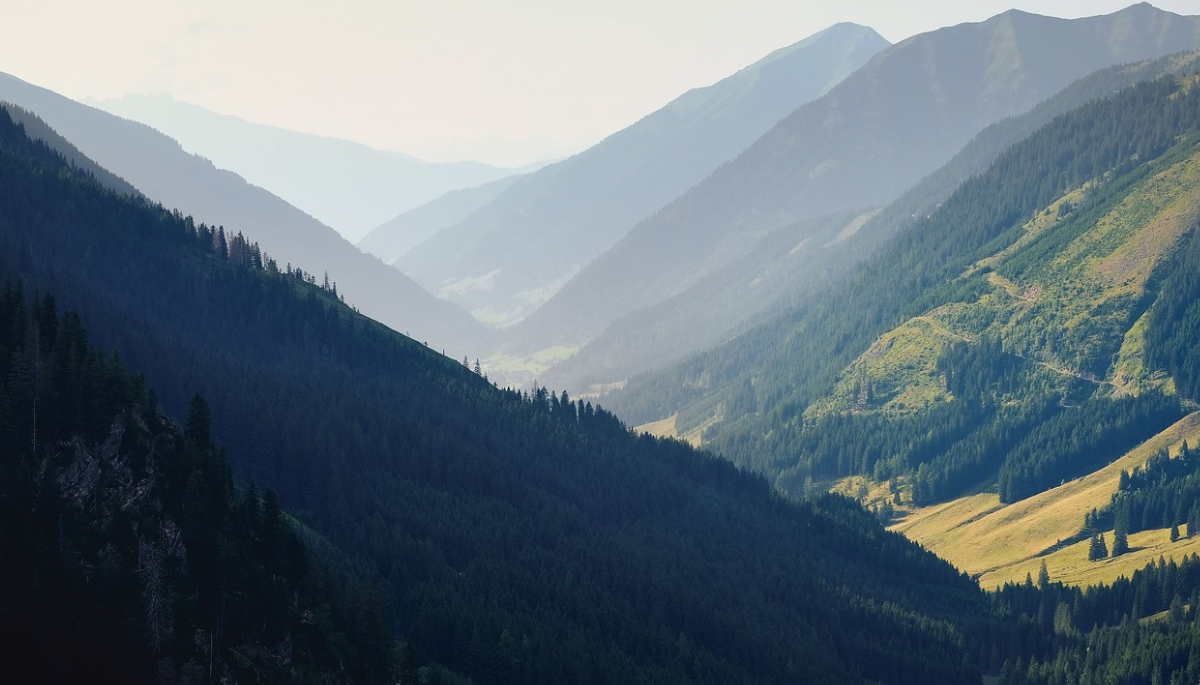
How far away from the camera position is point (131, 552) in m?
95.5

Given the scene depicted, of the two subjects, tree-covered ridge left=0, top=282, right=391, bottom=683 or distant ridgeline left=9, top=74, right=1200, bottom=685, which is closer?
tree-covered ridge left=0, top=282, right=391, bottom=683

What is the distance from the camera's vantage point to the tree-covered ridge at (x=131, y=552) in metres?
86.3

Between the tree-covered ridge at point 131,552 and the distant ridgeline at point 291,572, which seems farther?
the distant ridgeline at point 291,572

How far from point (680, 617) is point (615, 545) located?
23.7 m

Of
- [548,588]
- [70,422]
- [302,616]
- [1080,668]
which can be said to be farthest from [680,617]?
[70,422]

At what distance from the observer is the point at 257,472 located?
170 metres

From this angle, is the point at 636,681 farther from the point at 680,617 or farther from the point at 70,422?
the point at 70,422

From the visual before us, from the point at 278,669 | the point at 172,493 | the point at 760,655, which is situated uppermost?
the point at 172,493

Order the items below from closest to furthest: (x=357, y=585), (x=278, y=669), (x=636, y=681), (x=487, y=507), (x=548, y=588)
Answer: (x=278, y=669), (x=357, y=585), (x=636, y=681), (x=548, y=588), (x=487, y=507)

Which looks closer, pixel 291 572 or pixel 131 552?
pixel 131 552

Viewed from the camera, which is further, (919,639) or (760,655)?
(919,639)

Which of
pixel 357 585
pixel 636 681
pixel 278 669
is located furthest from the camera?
pixel 636 681

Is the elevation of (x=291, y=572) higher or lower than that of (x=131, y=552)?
lower

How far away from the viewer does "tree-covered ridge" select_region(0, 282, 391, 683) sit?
283 feet
